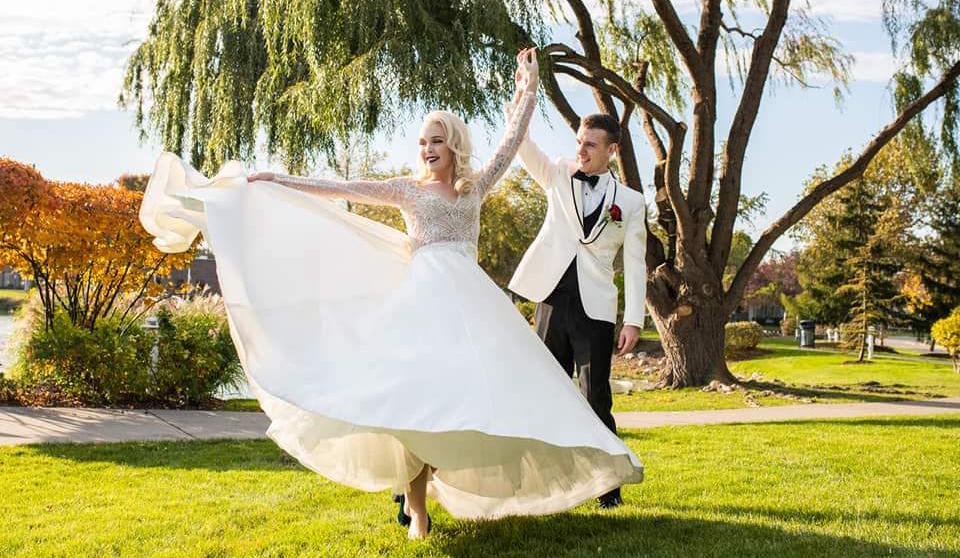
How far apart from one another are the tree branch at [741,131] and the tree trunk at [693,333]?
0.70 metres

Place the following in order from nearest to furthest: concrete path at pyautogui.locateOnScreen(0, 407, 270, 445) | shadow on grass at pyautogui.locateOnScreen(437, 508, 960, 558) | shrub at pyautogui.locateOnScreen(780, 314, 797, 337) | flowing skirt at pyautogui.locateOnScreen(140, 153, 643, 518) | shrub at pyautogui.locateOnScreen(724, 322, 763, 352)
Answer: flowing skirt at pyautogui.locateOnScreen(140, 153, 643, 518) < shadow on grass at pyautogui.locateOnScreen(437, 508, 960, 558) < concrete path at pyautogui.locateOnScreen(0, 407, 270, 445) < shrub at pyautogui.locateOnScreen(724, 322, 763, 352) < shrub at pyautogui.locateOnScreen(780, 314, 797, 337)

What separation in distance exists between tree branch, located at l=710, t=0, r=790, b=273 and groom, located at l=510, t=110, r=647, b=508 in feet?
33.9

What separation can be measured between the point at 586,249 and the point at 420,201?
111 cm

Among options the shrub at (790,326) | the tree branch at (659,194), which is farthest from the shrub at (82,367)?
the shrub at (790,326)

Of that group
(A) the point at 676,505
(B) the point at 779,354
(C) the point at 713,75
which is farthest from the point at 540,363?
(B) the point at 779,354

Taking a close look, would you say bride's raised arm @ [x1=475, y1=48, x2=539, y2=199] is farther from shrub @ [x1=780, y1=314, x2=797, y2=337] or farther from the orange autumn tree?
shrub @ [x1=780, y1=314, x2=797, y2=337]

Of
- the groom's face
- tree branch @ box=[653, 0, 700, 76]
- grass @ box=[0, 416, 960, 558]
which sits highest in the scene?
tree branch @ box=[653, 0, 700, 76]

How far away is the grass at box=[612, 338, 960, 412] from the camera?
13000 mm

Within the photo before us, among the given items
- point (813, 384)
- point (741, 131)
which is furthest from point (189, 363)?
point (813, 384)

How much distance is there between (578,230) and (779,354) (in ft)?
78.1

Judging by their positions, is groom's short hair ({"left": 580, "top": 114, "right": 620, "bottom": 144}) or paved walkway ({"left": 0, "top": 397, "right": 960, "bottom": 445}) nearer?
groom's short hair ({"left": 580, "top": 114, "right": 620, "bottom": 144})

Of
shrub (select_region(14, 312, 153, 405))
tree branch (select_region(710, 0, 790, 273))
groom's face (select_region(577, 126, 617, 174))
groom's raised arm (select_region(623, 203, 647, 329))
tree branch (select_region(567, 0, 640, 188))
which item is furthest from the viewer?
tree branch (select_region(710, 0, 790, 273))

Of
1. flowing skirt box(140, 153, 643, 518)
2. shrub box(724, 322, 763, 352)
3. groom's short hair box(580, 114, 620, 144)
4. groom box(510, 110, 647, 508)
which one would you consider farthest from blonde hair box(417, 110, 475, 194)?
shrub box(724, 322, 763, 352)

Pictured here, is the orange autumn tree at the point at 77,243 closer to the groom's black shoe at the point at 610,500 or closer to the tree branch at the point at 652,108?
the tree branch at the point at 652,108
